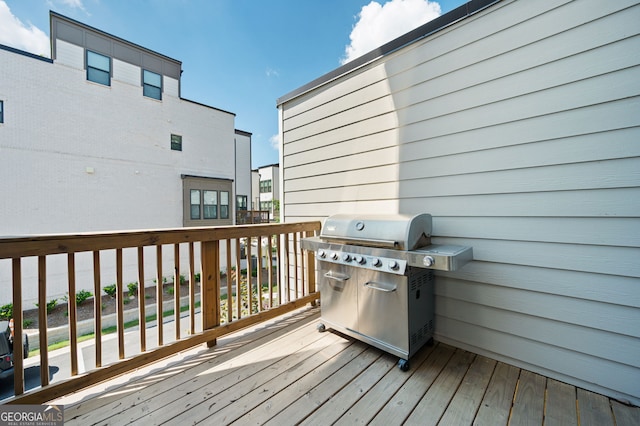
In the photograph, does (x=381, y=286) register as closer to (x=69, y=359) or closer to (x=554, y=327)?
(x=554, y=327)

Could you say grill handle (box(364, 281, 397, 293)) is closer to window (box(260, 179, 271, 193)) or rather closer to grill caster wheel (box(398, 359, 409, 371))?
grill caster wheel (box(398, 359, 409, 371))

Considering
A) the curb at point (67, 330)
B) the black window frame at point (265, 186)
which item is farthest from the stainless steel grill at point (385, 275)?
the black window frame at point (265, 186)

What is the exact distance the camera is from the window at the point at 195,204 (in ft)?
36.5

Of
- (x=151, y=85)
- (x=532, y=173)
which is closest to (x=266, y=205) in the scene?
(x=151, y=85)

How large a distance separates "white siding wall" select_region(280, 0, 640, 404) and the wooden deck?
253 millimetres

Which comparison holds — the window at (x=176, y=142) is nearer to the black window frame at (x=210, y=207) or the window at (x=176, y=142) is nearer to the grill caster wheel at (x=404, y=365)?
the black window frame at (x=210, y=207)

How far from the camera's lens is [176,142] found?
35.2 feet

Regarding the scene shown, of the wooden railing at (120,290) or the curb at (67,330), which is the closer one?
the wooden railing at (120,290)

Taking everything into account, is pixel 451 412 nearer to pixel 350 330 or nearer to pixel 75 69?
pixel 350 330

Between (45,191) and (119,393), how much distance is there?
9.98 metres

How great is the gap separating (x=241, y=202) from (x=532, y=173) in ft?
44.1

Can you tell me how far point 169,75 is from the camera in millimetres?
10703

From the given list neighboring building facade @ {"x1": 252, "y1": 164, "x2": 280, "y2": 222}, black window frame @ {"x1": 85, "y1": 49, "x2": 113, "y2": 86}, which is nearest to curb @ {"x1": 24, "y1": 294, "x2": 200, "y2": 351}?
black window frame @ {"x1": 85, "y1": 49, "x2": 113, "y2": 86}

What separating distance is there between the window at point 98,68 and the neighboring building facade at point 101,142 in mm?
31
